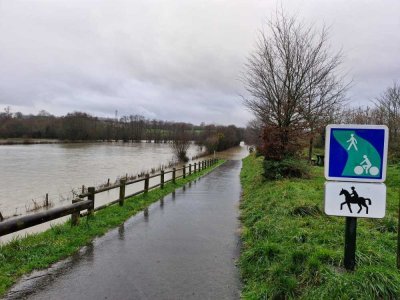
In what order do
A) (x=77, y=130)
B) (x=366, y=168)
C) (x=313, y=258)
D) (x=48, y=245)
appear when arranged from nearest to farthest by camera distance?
(x=366, y=168) < (x=313, y=258) < (x=48, y=245) < (x=77, y=130)

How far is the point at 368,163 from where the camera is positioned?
11.8 ft

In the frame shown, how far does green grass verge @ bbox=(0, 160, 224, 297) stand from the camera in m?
5.14

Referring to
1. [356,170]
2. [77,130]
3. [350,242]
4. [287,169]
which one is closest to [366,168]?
[356,170]

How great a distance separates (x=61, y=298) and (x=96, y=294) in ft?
1.38

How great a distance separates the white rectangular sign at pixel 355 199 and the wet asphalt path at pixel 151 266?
178 centimetres

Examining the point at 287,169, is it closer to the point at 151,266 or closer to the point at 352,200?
the point at 151,266

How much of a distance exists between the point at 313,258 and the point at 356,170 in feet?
5.17

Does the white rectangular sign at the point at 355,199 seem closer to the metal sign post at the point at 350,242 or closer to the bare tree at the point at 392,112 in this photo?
the metal sign post at the point at 350,242

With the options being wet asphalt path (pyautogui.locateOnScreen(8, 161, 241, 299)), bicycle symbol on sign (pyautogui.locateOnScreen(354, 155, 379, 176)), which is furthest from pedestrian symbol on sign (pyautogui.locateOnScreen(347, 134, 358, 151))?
wet asphalt path (pyautogui.locateOnScreen(8, 161, 241, 299))

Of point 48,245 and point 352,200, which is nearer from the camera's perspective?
point 352,200

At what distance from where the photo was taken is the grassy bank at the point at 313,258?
12.4 ft

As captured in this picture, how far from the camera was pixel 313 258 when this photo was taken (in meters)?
4.57

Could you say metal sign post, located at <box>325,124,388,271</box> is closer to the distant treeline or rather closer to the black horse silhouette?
the black horse silhouette

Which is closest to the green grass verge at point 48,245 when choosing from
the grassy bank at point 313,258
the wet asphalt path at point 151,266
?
the wet asphalt path at point 151,266
